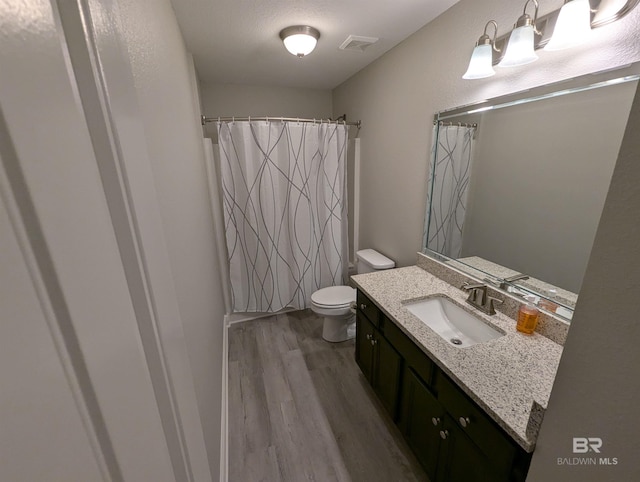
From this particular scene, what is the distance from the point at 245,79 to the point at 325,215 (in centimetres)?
156

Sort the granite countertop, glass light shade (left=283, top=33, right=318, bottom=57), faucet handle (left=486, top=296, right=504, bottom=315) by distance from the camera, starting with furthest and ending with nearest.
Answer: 1. glass light shade (left=283, top=33, right=318, bottom=57)
2. faucet handle (left=486, top=296, right=504, bottom=315)
3. the granite countertop

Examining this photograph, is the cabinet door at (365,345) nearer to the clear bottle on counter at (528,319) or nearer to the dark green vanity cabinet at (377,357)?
the dark green vanity cabinet at (377,357)

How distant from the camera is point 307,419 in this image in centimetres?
168

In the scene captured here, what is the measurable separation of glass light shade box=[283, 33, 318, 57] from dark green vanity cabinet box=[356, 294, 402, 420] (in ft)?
5.44

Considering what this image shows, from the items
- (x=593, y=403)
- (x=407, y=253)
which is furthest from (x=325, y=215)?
(x=593, y=403)

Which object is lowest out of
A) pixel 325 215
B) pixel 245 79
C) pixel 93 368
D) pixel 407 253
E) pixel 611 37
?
pixel 407 253

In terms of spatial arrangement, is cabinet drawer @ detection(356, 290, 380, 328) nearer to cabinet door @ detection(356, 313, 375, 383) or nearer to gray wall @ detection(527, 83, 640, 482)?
cabinet door @ detection(356, 313, 375, 383)

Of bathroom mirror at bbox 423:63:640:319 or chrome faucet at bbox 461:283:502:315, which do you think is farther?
chrome faucet at bbox 461:283:502:315

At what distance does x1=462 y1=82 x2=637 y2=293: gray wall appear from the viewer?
1028 millimetres

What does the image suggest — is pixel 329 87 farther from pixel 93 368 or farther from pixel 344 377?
pixel 93 368

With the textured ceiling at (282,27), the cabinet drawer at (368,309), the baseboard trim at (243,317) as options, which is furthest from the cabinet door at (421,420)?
the textured ceiling at (282,27)

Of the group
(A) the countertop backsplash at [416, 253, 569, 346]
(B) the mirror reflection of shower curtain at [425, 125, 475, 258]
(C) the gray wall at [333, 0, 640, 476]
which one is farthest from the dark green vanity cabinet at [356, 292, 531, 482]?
(B) the mirror reflection of shower curtain at [425, 125, 475, 258]

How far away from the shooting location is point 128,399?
35 cm

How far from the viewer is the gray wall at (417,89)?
105cm
